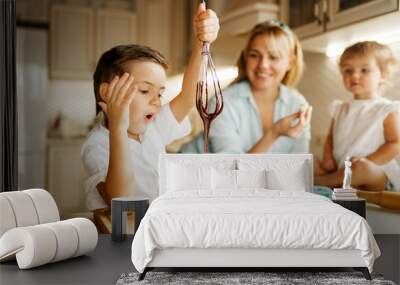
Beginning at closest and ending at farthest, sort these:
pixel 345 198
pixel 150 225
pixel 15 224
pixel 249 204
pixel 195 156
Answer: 1. pixel 150 225
2. pixel 249 204
3. pixel 15 224
4. pixel 345 198
5. pixel 195 156

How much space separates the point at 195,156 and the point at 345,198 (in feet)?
4.78

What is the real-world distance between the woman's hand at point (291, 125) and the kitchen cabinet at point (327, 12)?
820mm

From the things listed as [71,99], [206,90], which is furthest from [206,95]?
[71,99]

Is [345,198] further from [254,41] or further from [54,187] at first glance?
[54,187]

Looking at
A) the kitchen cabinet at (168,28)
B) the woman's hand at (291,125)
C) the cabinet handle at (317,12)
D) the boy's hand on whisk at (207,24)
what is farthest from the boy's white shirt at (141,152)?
the cabinet handle at (317,12)

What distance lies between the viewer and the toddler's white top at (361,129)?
18.4 feet

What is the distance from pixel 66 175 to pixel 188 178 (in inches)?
58.4

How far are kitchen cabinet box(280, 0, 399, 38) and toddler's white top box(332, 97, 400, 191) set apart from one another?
2.64 feet

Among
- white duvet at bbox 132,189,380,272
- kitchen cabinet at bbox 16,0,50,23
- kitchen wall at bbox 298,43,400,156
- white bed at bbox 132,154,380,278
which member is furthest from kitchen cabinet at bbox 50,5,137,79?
white duvet at bbox 132,189,380,272

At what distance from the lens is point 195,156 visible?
5434mm

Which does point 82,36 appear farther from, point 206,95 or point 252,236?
point 252,236

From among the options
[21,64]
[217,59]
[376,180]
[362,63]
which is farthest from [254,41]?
[21,64]

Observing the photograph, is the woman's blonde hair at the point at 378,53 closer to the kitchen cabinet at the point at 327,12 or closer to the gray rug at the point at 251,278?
the kitchen cabinet at the point at 327,12

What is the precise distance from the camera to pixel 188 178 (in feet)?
16.5
